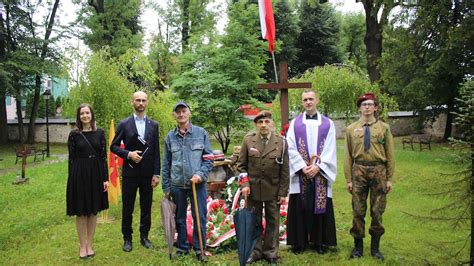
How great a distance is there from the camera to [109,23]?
2558 centimetres

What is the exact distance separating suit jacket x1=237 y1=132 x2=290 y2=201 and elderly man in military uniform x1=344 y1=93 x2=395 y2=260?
80 centimetres

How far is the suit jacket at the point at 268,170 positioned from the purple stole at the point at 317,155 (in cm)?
41

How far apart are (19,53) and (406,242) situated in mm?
21756

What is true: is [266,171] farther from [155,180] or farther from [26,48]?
[26,48]

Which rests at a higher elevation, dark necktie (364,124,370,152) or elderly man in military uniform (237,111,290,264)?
dark necktie (364,124,370,152)

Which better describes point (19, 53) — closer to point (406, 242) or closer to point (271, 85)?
point (271, 85)

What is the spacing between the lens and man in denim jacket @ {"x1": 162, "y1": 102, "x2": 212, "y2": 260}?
468 cm

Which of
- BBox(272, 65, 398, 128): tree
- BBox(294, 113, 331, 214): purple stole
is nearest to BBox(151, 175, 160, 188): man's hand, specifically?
BBox(294, 113, 331, 214): purple stole

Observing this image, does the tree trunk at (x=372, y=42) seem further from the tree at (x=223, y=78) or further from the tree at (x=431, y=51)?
the tree at (x=223, y=78)

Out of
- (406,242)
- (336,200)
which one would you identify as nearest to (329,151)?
(406,242)

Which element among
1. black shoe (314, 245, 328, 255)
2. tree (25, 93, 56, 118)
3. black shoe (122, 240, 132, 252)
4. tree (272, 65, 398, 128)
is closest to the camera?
black shoe (314, 245, 328, 255)

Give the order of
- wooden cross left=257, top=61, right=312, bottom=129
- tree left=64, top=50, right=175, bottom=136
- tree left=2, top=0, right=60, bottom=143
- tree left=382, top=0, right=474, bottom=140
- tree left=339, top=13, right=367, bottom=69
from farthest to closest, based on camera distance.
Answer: tree left=339, top=13, right=367, bottom=69
tree left=2, top=0, right=60, bottom=143
tree left=382, top=0, right=474, bottom=140
tree left=64, top=50, right=175, bottom=136
wooden cross left=257, top=61, right=312, bottom=129

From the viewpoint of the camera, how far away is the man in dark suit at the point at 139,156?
511cm

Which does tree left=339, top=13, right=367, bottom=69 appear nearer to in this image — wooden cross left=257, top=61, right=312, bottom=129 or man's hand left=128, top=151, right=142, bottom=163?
wooden cross left=257, top=61, right=312, bottom=129
